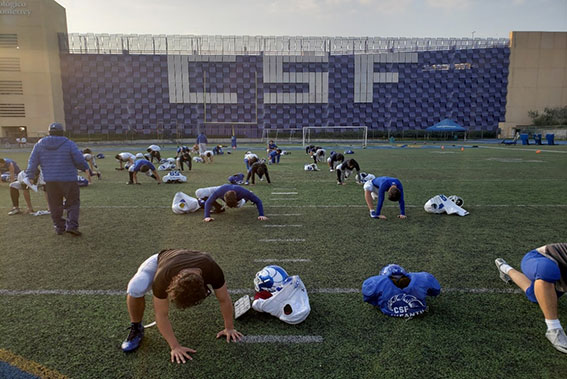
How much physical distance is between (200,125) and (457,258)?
50760mm

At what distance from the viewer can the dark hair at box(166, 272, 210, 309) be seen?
8.05ft

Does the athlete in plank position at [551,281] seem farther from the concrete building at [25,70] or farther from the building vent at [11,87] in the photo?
the building vent at [11,87]

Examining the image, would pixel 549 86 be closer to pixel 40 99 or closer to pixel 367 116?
pixel 367 116

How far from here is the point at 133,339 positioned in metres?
3.15

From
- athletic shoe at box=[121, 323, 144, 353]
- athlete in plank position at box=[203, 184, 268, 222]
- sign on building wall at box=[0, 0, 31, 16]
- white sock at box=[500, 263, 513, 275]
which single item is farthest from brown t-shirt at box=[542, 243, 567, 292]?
sign on building wall at box=[0, 0, 31, 16]

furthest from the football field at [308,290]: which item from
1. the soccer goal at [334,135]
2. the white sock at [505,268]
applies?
the soccer goal at [334,135]

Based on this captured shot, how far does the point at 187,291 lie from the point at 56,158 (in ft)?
16.5

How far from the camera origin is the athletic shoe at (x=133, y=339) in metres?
3.08

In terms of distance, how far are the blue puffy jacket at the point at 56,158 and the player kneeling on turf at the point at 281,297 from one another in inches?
171

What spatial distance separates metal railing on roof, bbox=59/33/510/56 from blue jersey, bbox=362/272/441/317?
56041 mm

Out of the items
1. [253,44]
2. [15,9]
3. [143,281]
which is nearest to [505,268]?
[143,281]

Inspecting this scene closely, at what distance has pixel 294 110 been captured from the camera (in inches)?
2159

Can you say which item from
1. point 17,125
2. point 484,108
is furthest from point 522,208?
point 17,125

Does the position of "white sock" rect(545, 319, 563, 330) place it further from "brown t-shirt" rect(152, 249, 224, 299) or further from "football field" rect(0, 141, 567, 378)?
"brown t-shirt" rect(152, 249, 224, 299)
